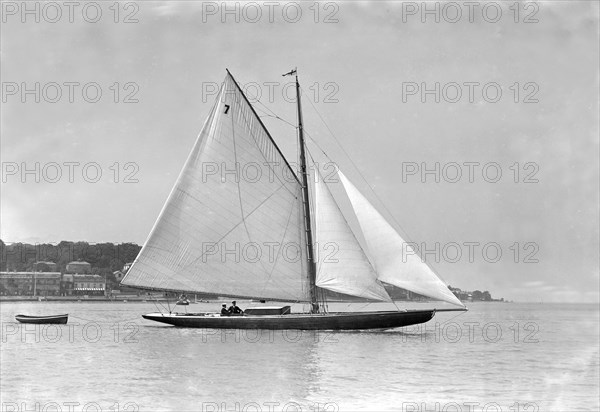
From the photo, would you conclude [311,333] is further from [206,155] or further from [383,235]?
[206,155]

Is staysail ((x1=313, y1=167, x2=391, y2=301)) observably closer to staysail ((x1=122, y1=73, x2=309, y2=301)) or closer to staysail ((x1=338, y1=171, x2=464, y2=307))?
staysail ((x1=338, y1=171, x2=464, y2=307))

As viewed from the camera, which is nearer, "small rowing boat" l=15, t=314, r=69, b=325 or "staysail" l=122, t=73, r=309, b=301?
"staysail" l=122, t=73, r=309, b=301

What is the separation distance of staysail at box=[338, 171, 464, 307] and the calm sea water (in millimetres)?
3150

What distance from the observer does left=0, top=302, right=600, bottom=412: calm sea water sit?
22906 mm

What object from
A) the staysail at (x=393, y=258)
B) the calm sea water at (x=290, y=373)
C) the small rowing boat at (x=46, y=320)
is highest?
the staysail at (x=393, y=258)

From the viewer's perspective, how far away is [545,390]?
2723cm

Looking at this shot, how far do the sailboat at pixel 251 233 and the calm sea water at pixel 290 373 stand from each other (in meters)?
2.52

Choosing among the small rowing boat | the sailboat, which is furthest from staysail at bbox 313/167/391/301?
the small rowing boat

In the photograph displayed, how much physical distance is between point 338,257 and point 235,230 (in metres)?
6.26

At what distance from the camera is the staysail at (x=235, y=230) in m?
45.7

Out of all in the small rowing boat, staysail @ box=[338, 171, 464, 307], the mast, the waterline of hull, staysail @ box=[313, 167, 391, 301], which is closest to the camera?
staysail @ box=[338, 171, 464, 307]

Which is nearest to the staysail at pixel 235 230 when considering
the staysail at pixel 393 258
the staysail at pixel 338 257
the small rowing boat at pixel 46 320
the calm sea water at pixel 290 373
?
the staysail at pixel 338 257

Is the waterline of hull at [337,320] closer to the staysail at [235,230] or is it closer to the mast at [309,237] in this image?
the mast at [309,237]

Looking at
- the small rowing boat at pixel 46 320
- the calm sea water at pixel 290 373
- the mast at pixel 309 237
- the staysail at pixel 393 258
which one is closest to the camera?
the calm sea water at pixel 290 373
